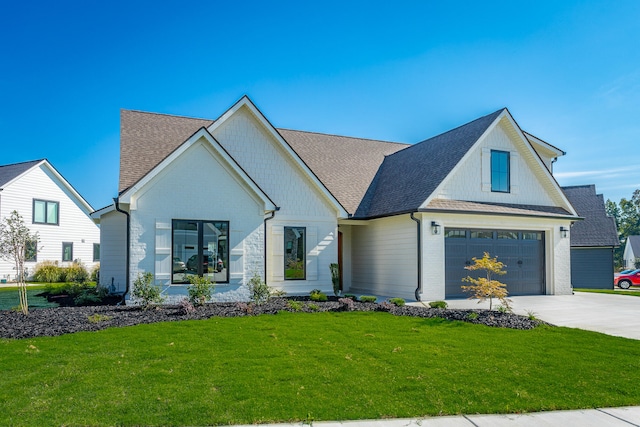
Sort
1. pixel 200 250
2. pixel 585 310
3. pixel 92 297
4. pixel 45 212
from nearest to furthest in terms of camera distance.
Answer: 1. pixel 585 310
2. pixel 200 250
3. pixel 92 297
4. pixel 45 212

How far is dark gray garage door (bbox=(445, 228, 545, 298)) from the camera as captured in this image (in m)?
16.5

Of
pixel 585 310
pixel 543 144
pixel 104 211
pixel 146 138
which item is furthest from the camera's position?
pixel 543 144

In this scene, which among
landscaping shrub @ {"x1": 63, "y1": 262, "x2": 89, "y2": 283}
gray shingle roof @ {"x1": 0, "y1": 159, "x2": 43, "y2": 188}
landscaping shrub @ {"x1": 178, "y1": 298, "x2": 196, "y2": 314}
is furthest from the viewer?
gray shingle roof @ {"x1": 0, "y1": 159, "x2": 43, "y2": 188}

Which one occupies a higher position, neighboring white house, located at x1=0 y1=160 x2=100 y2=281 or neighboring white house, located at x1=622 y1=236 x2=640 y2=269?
neighboring white house, located at x1=0 y1=160 x2=100 y2=281

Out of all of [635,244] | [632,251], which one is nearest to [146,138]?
[632,251]

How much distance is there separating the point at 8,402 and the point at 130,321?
494 centimetres

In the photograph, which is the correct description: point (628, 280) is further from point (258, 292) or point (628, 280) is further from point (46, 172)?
point (46, 172)

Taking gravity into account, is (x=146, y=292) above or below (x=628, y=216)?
below

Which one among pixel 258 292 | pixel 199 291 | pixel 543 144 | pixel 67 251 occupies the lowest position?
pixel 258 292

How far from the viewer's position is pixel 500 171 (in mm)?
17766

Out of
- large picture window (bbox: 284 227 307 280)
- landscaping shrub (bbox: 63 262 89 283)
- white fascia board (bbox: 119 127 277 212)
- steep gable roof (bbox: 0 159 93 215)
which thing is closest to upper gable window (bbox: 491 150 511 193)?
large picture window (bbox: 284 227 307 280)

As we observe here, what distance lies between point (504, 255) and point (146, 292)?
12.6m

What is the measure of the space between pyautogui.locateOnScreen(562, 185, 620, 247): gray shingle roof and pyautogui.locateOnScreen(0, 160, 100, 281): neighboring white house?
103 feet

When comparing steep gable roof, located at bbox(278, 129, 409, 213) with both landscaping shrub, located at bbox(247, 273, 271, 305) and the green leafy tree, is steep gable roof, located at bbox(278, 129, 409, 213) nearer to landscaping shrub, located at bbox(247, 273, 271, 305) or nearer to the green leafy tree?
landscaping shrub, located at bbox(247, 273, 271, 305)
